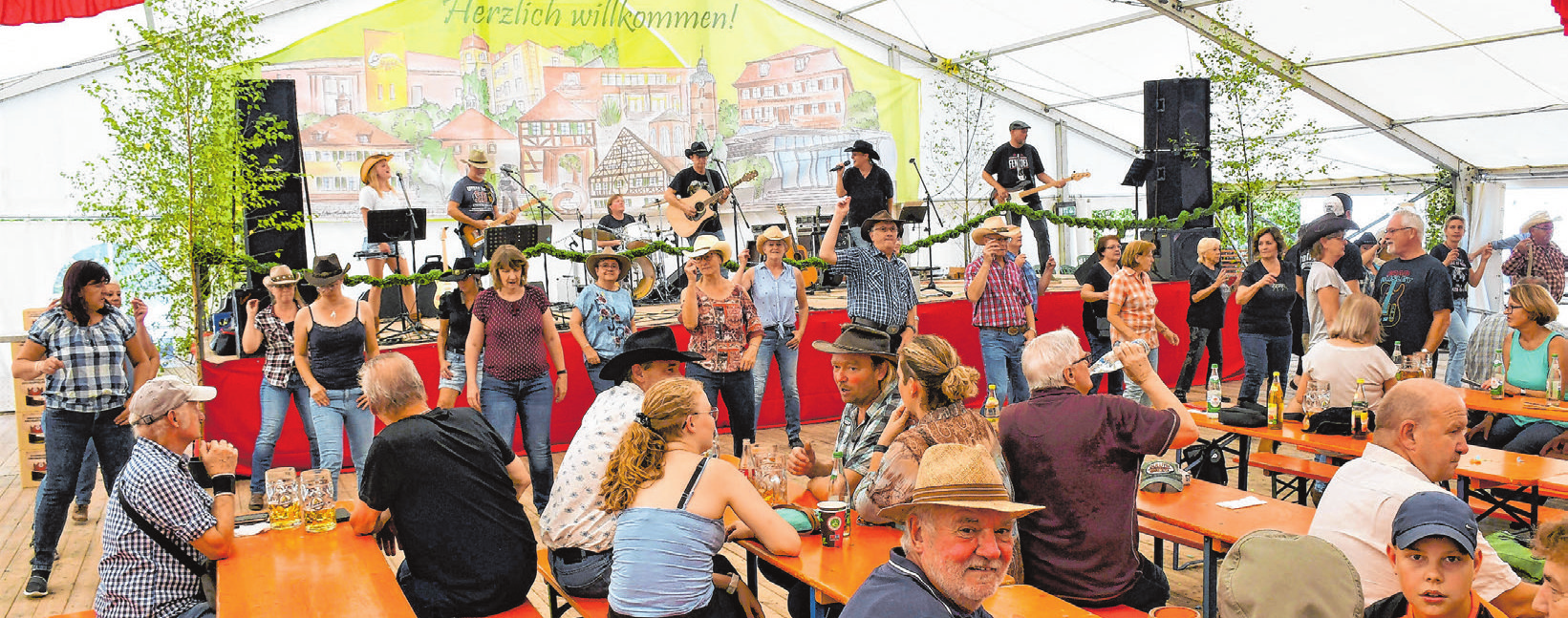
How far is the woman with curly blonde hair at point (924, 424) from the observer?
300 centimetres

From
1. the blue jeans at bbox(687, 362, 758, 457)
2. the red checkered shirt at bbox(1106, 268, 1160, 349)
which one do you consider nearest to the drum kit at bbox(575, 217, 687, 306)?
the blue jeans at bbox(687, 362, 758, 457)

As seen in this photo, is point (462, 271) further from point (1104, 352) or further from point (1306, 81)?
A: point (1306, 81)

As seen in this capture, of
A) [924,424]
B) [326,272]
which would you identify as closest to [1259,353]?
[924,424]

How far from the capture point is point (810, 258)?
873 centimetres

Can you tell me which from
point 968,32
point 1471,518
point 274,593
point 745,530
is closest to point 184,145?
point 274,593

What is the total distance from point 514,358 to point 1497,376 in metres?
4.92

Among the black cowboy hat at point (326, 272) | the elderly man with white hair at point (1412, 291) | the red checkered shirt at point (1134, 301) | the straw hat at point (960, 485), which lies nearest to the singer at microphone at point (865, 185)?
the red checkered shirt at point (1134, 301)

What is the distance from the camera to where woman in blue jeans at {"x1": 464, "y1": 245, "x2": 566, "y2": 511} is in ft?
17.6

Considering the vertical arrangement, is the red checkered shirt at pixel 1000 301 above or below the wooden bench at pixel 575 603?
above

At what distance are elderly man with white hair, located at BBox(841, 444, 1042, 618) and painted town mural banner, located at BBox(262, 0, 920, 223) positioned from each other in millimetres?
11244

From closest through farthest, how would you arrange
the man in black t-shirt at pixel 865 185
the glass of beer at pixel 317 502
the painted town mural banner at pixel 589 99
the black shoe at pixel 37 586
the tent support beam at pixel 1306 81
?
the glass of beer at pixel 317 502 → the black shoe at pixel 37 586 → the man in black t-shirt at pixel 865 185 → the tent support beam at pixel 1306 81 → the painted town mural banner at pixel 589 99

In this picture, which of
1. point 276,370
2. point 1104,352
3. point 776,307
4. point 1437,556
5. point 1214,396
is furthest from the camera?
point 1104,352

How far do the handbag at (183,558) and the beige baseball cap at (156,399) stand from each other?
234 millimetres

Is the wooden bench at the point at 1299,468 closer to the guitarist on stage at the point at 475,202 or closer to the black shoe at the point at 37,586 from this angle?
the black shoe at the point at 37,586
